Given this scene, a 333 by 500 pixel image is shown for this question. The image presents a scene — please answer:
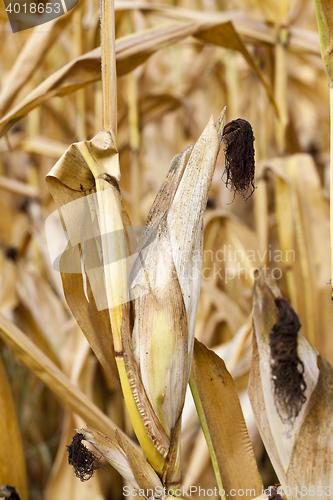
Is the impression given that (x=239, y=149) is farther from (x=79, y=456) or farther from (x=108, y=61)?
(x=79, y=456)

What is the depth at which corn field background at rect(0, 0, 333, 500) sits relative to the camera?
1.43ft

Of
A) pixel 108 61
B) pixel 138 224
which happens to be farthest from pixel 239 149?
pixel 138 224

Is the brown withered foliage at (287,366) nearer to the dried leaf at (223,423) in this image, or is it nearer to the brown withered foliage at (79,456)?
the dried leaf at (223,423)

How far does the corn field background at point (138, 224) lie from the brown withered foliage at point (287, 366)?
0.65 ft

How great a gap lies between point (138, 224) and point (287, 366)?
0.49 meters

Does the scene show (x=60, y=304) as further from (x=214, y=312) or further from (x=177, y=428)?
(x=177, y=428)

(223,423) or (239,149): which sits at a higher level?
(239,149)

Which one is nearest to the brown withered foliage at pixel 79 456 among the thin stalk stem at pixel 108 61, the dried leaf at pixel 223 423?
the dried leaf at pixel 223 423

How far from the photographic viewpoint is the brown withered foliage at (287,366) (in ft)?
0.96

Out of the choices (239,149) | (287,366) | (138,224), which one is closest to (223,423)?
(287,366)

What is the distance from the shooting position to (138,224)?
74 cm

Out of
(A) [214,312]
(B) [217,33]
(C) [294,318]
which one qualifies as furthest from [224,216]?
(C) [294,318]

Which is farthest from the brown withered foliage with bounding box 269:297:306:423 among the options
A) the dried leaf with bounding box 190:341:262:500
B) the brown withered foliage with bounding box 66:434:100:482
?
the brown withered foliage with bounding box 66:434:100:482

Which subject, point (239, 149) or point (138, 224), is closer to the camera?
point (239, 149)
